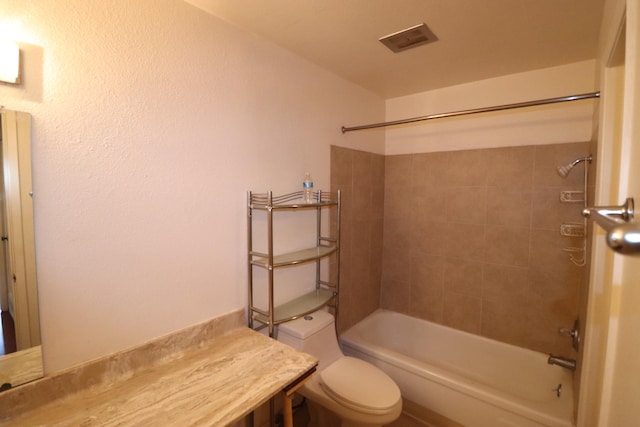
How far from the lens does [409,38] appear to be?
1.60m

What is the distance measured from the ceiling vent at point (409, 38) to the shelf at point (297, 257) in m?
1.24

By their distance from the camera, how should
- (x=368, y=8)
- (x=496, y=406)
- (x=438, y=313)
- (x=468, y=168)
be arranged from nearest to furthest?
1. (x=368, y=8)
2. (x=496, y=406)
3. (x=468, y=168)
4. (x=438, y=313)

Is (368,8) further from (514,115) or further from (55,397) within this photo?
(55,397)

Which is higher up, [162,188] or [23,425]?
[162,188]

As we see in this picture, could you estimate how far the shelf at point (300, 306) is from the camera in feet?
5.31

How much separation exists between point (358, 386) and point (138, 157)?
155 cm

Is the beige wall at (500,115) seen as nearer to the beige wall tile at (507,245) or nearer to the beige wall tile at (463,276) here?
the beige wall tile at (507,245)

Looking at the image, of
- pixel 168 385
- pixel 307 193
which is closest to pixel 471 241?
pixel 307 193

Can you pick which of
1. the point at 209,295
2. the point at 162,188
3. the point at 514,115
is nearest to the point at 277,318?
the point at 209,295

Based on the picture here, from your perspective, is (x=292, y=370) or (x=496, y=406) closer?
(x=292, y=370)

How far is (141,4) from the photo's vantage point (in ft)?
3.78

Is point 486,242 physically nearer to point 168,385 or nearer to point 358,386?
point 358,386

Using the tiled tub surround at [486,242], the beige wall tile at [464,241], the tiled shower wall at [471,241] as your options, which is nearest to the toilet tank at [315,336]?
the tiled shower wall at [471,241]

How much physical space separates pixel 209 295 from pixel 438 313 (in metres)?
1.90
